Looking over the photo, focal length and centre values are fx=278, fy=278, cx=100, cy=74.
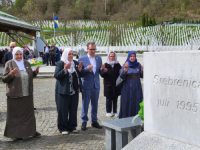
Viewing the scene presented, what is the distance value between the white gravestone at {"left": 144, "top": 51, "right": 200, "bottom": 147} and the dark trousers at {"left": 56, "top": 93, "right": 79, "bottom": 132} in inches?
87.9

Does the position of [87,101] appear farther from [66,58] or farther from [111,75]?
[111,75]

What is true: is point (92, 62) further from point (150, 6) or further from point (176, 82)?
point (150, 6)

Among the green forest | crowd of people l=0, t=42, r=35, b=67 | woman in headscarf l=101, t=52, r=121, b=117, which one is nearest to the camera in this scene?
woman in headscarf l=101, t=52, r=121, b=117

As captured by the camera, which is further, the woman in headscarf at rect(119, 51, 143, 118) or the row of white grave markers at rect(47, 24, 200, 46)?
the row of white grave markers at rect(47, 24, 200, 46)

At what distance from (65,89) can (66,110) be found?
43 cm

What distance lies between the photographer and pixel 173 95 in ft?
10.3

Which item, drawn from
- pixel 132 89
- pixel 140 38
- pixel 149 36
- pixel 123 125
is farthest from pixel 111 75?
pixel 140 38

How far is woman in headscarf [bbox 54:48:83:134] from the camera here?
17.5 ft

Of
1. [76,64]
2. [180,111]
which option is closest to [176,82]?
[180,111]

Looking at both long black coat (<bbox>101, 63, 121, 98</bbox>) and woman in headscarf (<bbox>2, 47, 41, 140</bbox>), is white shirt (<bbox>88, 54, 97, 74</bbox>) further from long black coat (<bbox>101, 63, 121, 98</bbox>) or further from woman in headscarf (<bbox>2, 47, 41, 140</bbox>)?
woman in headscarf (<bbox>2, 47, 41, 140</bbox>)

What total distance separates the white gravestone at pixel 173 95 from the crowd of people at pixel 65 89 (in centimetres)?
212

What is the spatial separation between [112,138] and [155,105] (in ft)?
3.80

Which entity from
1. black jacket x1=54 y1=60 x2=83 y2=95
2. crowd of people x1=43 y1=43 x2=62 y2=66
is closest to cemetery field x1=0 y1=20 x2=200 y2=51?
crowd of people x1=43 y1=43 x2=62 y2=66

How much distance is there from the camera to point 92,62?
5973 mm
